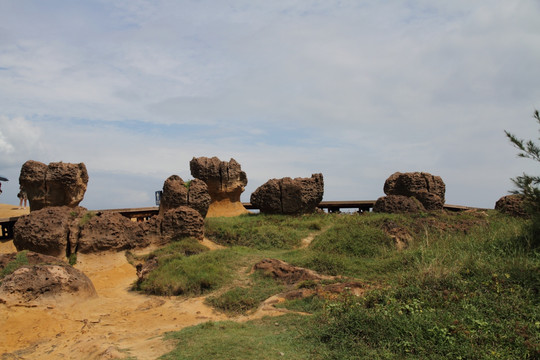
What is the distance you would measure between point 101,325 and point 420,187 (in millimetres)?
13840

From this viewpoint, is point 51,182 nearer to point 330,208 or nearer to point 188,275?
point 188,275

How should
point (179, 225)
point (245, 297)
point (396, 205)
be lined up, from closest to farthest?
point (245, 297)
point (179, 225)
point (396, 205)

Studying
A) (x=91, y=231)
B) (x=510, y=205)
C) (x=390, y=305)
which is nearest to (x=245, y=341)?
(x=390, y=305)

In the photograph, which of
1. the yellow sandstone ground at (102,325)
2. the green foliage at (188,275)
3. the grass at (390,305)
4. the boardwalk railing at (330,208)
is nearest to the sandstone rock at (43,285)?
the yellow sandstone ground at (102,325)

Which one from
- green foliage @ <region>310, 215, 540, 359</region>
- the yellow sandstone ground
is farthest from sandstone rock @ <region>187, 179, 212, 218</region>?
green foliage @ <region>310, 215, 540, 359</region>

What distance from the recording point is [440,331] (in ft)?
15.4

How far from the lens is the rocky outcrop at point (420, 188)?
17.0 m

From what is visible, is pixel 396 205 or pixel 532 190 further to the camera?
pixel 396 205

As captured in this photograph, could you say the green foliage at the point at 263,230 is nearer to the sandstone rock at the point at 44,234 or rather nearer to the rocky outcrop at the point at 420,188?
the rocky outcrop at the point at 420,188

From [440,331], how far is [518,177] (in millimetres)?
3832

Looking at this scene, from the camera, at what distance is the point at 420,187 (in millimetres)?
17844

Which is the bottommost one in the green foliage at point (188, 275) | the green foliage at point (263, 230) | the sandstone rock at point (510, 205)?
the green foliage at point (188, 275)

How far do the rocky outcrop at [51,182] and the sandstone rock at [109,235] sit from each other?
10.9 ft

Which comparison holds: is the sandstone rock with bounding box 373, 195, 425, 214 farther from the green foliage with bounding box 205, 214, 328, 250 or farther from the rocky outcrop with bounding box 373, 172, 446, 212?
the green foliage with bounding box 205, 214, 328, 250
